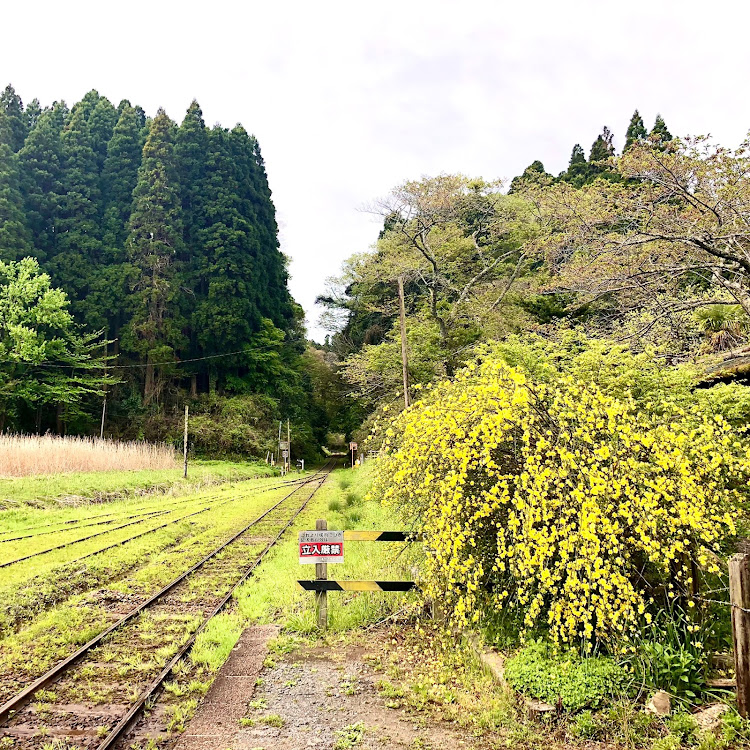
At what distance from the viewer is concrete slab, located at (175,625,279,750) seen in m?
4.02

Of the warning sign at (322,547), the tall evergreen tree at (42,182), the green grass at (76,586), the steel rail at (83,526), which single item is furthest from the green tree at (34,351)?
the warning sign at (322,547)

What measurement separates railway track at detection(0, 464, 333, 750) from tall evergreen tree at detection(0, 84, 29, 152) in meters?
49.4

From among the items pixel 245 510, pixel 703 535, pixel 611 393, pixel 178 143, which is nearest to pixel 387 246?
pixel 245 510

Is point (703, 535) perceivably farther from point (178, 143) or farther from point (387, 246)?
point (178, 143)

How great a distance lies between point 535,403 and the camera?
→ 5.14 metres

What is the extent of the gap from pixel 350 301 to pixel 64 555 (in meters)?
38.5

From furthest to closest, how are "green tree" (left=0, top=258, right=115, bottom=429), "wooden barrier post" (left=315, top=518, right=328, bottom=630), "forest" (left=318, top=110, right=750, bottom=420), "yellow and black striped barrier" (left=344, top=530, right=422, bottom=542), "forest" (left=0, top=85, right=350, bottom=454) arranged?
"forest" (left=0, top=85, right=350, bottom=454), "green tree" (left=0, top=258, right=115, bottom=429), "forest" (left=318, top=110, right=750, bottom=420), "wooden barrier post" (left=315, top=518, right=328, bottom=630), "yellow and black striped barrier" (left=344, top=530, right=422, bottom=542)

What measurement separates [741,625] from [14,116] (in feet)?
188

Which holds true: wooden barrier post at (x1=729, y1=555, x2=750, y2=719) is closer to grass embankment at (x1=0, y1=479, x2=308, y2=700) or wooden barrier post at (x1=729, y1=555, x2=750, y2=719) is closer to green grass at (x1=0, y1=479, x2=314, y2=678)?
green grass at (x1=0, y1=479, x2=314, y2=678)

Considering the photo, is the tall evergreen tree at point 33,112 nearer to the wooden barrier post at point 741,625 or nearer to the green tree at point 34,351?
the green tree at point 34,351

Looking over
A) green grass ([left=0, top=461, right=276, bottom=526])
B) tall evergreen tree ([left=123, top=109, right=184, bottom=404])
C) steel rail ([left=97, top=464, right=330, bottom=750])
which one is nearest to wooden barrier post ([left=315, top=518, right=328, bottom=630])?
steel rail ([left=97, top=464, right=330, bottom=750])

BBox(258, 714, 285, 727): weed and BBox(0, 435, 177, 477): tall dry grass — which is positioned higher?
BBox(0, 435, 177, 477): tall dry grass

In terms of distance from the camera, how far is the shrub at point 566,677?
398cm

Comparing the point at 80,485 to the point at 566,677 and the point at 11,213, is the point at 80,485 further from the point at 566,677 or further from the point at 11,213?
the point at 11,213
